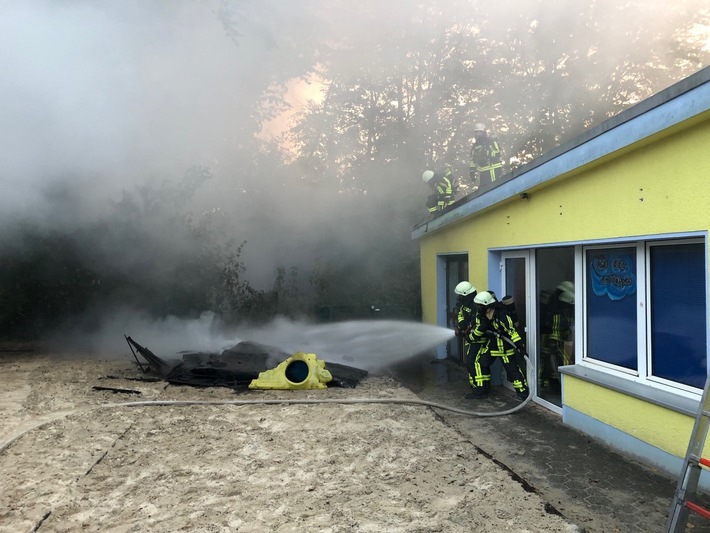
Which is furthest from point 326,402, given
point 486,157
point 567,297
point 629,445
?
point 486,157

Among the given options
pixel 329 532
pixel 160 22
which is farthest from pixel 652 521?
pixel 160 22

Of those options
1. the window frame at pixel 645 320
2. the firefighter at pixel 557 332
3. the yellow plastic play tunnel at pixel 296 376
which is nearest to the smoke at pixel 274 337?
the yellow plastic play tunnel at pixel 296 376

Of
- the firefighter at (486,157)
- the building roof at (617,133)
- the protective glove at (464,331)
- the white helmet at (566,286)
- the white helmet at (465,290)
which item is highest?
the firefighter at (486,157)

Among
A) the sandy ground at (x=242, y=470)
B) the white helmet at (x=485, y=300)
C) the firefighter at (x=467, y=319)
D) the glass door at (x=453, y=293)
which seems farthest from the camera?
the glass door at (x=453, y=293)

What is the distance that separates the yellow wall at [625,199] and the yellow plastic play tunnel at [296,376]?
2717 mm

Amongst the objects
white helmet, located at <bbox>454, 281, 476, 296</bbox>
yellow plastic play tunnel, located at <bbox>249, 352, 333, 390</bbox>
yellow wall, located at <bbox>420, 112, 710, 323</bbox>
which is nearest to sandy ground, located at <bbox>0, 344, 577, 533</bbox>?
yellow plastic play tunnel, located at <bbox>249, 352, 333, 390</bbox>

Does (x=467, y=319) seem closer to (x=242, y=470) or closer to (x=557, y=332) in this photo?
(x=557, y=332)

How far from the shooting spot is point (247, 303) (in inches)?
432

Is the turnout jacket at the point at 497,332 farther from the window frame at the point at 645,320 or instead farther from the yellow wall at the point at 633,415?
the window frame at the point at 645,320

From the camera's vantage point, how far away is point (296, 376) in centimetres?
620

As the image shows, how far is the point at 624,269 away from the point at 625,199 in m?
0.64

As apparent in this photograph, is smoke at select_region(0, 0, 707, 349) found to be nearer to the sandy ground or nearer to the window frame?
the sandy ground

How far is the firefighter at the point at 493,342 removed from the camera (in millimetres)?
5422

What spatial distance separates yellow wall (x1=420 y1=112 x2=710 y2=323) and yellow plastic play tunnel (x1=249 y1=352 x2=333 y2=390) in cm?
272
